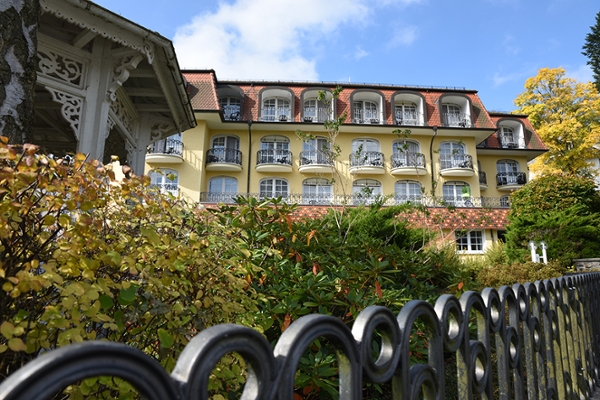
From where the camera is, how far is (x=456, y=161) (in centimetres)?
2648

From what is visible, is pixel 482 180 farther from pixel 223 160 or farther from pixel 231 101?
pixel 231 101

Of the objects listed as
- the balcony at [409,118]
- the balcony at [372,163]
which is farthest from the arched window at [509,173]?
the balcony at [372,163]

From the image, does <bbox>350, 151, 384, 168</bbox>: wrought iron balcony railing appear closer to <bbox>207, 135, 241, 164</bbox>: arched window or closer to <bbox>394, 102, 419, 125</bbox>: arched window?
<bbox>394, 102, 419, 125</bbox>: arched window

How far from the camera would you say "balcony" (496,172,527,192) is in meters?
28.3

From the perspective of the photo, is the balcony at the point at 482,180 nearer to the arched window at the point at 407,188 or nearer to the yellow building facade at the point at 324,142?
the yellow building facade at the point at 324,142

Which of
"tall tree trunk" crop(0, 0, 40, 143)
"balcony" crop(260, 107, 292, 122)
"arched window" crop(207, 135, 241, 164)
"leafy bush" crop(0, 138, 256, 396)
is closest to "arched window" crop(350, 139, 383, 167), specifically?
"balcony" crop(260, 107, 292, 122)

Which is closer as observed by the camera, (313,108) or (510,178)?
(313,108)

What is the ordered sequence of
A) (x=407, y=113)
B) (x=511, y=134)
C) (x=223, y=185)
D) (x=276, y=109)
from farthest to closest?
(x=511, y=134), (x=407, y=113), (x=276, y=109), (x=223, y=185)

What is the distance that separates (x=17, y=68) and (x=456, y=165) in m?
26.8

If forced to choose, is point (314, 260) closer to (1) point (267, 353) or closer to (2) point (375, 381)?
(2) point (375, 381)

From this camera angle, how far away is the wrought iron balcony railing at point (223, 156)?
25078 mm

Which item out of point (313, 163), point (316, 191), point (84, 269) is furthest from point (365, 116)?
point (84, 269)

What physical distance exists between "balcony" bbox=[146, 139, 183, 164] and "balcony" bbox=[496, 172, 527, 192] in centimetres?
2265

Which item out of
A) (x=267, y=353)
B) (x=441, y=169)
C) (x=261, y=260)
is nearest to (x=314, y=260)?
(x=261, y=260)
